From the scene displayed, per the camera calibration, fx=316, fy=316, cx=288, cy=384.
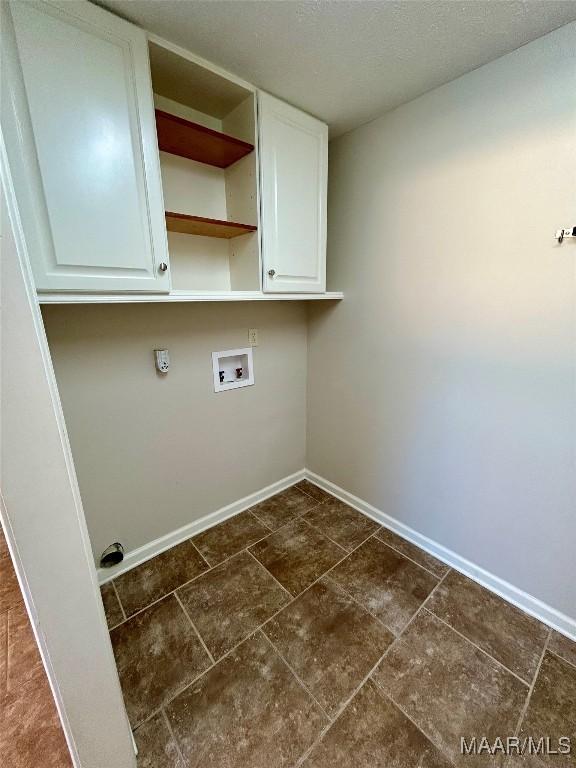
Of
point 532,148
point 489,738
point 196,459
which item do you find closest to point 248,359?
point 196,459

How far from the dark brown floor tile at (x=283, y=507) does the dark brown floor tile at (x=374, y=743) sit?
3.37 ft

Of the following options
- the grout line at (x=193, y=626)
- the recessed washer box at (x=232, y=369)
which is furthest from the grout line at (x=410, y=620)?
the recessed washer box at (x=232, y=369)

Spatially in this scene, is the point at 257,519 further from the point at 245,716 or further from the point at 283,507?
the point at 245,716

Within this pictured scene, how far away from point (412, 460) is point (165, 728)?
5.13 ft

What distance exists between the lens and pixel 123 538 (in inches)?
67.7

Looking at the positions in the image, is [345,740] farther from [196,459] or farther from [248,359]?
[248,359]

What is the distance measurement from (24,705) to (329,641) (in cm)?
116

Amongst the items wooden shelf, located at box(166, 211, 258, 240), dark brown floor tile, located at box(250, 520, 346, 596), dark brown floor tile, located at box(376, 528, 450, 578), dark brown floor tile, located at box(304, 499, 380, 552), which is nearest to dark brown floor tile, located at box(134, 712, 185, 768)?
dark brown floor tile, located at box(250, 520, 346, 596)

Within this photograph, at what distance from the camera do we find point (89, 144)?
1045 millimetres

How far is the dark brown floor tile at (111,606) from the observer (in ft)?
4.81

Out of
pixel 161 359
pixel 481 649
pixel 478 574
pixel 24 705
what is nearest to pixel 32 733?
pixel 24 705

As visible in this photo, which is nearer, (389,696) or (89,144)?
(89,144)

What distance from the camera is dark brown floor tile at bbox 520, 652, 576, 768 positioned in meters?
1.05

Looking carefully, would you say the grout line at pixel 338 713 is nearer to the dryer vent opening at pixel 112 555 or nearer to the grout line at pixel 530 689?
the grout line at pixel 530 689
